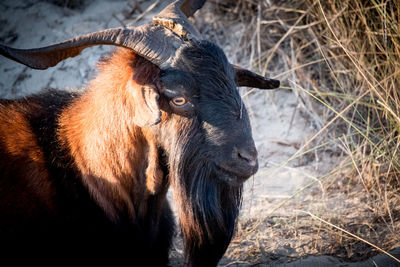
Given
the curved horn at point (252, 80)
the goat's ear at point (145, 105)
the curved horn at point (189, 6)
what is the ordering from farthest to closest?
the curved horn at point (189, 6), the curved horn at point (252, 80), the goat's ear at point (145, 105)

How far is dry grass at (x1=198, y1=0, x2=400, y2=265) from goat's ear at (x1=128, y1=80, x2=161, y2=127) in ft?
5.41

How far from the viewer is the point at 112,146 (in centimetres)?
291

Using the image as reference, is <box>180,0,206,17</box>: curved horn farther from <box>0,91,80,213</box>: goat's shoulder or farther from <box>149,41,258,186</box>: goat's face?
<box>0,91,80,213</box>: goat's shoulder

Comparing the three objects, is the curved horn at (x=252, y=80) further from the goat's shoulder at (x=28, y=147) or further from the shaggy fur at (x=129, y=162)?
the goat's shoulder at (x=28, y=147)

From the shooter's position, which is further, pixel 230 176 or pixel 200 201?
pixel 200 201

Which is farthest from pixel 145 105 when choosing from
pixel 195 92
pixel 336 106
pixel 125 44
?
pixel 336 106

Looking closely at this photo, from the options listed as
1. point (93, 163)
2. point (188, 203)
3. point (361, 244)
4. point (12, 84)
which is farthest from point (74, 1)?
point (361, 244)

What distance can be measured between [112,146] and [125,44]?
2.34ft

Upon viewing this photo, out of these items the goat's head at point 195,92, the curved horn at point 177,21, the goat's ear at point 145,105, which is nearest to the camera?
the goat's ear at point 145,105

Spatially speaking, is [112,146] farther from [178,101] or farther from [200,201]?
[200,201]

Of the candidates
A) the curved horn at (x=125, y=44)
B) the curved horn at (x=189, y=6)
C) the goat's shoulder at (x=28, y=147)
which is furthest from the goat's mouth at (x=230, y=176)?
the curved horn at (x=189, y=6)

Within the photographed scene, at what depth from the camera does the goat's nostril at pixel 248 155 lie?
104 inches

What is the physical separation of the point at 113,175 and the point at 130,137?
31 centimetres

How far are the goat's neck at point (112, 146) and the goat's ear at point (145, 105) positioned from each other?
11 centimetres
